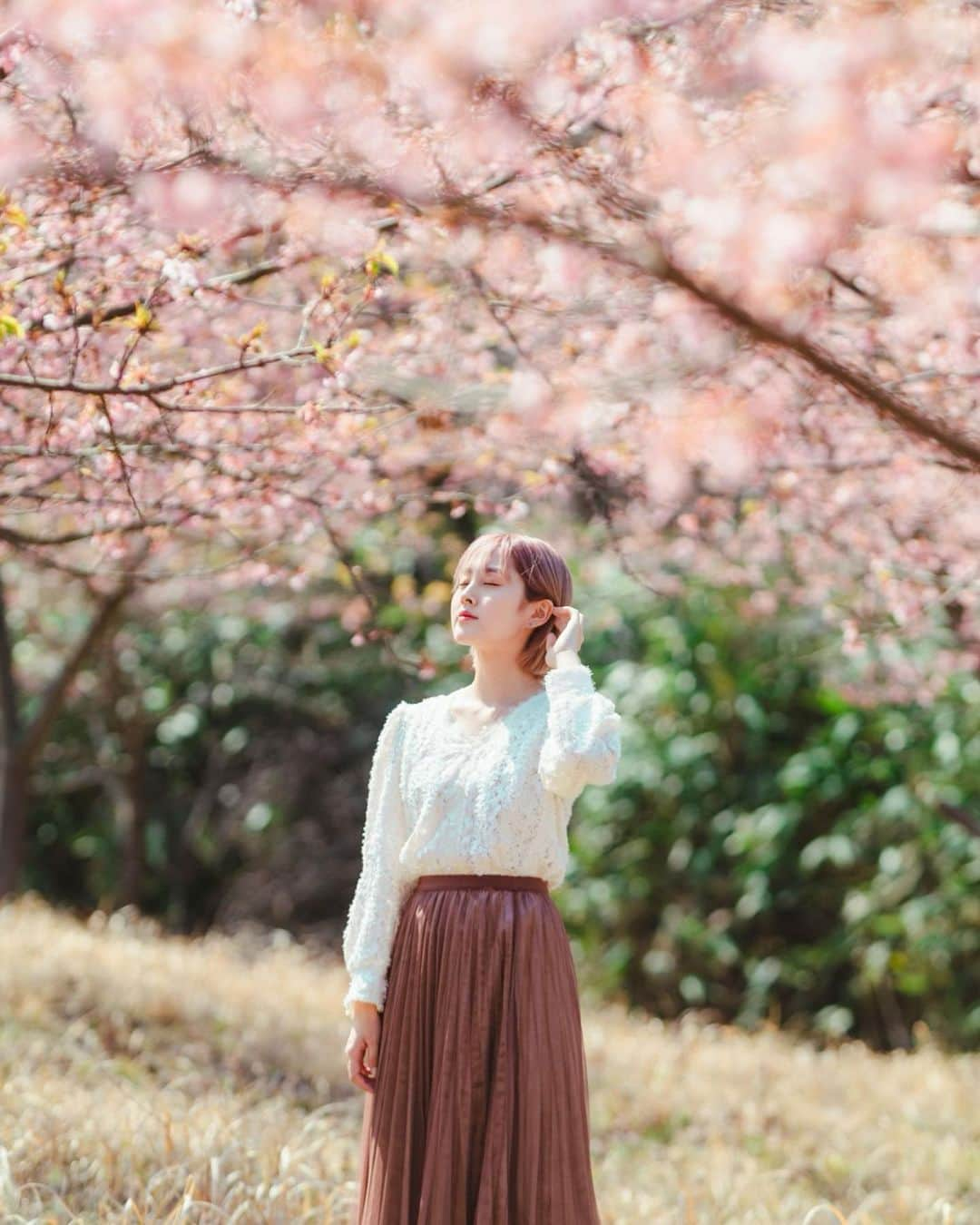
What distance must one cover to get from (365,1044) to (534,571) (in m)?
0.79

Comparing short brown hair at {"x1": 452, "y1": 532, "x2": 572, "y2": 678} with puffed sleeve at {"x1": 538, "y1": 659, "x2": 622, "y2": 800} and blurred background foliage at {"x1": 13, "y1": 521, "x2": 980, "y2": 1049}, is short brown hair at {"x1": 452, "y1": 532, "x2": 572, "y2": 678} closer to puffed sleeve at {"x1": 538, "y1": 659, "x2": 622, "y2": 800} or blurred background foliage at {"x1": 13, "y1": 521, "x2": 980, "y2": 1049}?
puffed sleeve at {"x1": 538, "y1": 659, "x2": 622, "y2": 800}

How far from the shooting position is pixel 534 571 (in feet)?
7.80

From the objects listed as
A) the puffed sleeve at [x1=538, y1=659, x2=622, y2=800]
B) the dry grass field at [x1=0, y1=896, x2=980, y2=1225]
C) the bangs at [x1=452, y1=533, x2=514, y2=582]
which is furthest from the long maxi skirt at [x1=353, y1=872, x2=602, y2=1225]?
the dry grass field at [x1=0, y1=896, x2=980, y2=1225]

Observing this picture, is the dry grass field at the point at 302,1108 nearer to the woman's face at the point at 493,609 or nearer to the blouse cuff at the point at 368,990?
the blouse cuff at the point at 368,990

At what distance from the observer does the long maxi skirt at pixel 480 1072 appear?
7.28 ft

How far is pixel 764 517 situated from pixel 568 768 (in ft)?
8.77

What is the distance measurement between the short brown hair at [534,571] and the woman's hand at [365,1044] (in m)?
0.59

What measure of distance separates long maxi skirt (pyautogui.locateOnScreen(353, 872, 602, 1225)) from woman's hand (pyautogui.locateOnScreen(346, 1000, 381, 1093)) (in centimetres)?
3

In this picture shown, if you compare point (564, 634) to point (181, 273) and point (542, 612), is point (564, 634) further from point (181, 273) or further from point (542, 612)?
point (181, 273)

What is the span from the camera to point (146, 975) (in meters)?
5.14

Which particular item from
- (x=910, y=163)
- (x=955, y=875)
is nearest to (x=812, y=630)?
(x=955, y=875)

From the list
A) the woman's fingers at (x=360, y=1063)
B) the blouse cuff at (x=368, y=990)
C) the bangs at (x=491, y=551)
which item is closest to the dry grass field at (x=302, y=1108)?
the woman's fingers at (x=360, y=1063)

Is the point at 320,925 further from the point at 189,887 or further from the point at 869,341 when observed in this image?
the point at 869,341

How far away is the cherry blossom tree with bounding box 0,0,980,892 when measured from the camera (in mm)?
2232
